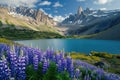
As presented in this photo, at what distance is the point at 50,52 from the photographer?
38.0 feet

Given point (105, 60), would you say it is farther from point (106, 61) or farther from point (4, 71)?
point (4, 71)

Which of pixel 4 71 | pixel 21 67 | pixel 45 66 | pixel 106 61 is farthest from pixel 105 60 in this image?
pixel 4 71

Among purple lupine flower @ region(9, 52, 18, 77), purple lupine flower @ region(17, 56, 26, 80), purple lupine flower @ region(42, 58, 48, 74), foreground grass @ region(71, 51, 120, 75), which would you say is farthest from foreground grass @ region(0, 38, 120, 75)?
purple lupine flower @ region(9, 52, 18, 77)

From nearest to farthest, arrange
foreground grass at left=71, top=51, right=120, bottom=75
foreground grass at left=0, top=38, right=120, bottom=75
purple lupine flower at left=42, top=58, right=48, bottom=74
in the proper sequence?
purple lupine flower at left=42, top=58, right=48, bottom=74 → foreground grass at left=0, top=38, right=120, bottom=75 → foreground grass at left=71, top=51, right=120, bottom=75

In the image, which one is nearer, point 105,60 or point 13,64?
point 13,64

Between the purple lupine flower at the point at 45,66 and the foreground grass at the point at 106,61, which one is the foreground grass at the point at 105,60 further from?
the purple lupine flower at the point at 45,66

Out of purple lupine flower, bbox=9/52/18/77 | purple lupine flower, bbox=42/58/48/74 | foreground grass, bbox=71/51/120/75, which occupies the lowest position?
foreground grass, bbox=71/51/120/75

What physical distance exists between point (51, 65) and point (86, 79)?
1.76 meters

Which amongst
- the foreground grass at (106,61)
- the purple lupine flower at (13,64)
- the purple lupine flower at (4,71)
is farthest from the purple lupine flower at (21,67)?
the foreground grass at (106,61)

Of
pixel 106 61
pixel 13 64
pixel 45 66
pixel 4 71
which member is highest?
pixel 13 64

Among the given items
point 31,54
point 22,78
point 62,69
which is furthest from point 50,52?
point 22,78

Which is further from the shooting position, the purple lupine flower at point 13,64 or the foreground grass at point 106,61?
the foreground grass at point 106,61

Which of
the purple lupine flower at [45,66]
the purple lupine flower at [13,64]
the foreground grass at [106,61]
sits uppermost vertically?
the purple lupine flower at [13,64]

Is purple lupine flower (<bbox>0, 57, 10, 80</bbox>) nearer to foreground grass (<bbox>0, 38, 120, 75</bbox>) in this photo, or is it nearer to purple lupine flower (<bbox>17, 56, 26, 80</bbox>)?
purple lupine flower (<bbox>17, 56, 26, 80</bbox>)
